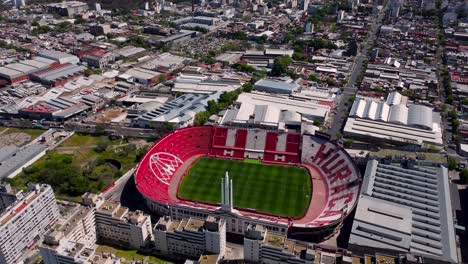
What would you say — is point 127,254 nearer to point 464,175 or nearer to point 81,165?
point 81,165

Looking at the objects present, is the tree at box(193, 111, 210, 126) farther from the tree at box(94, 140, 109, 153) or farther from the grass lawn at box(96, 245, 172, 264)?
the grass lawn at box(96, 245, 172, 264)

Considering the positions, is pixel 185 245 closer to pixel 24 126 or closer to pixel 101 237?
pixel 101 237

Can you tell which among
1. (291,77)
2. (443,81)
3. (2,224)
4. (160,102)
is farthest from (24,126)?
(443,81)

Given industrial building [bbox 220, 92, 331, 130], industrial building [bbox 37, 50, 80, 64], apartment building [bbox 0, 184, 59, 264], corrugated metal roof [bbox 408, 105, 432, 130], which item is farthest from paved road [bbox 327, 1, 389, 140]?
industrial building [bbox 37, 50, 80, 64]

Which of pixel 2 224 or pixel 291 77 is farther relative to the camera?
pixel 291 77

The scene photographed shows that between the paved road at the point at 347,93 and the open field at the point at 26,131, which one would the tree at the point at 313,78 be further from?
the open field at the point at 26,131

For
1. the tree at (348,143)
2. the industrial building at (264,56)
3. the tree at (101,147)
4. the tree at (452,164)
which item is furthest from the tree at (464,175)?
the industrial building at (264,56)
